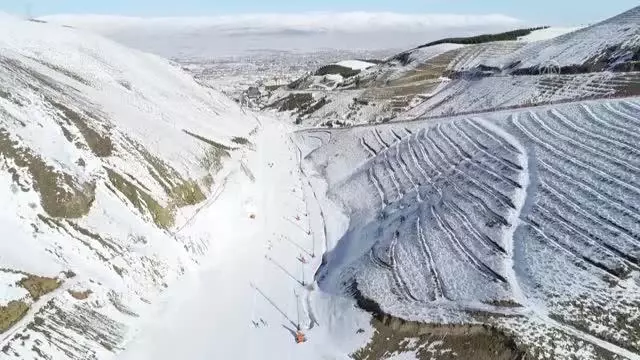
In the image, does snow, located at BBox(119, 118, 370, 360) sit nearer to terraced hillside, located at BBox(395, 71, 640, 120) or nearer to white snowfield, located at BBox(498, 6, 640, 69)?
terraced hillside, located at BBox(395, 71, 640, 120)

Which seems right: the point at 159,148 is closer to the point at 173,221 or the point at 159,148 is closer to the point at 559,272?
the point at 173,221

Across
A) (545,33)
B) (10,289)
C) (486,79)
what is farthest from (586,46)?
(10,289)

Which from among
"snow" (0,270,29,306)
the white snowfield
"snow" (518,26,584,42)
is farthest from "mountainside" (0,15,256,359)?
"snow" (518,26,584,42)

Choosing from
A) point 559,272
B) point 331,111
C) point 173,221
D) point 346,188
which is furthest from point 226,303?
point 331,111

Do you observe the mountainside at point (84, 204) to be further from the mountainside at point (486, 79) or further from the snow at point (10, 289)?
the mountainside at point (486, 79)

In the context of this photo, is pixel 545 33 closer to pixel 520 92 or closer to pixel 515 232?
pixel 520 92

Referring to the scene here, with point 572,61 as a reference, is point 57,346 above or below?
below

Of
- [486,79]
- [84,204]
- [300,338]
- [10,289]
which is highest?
[84,204]
